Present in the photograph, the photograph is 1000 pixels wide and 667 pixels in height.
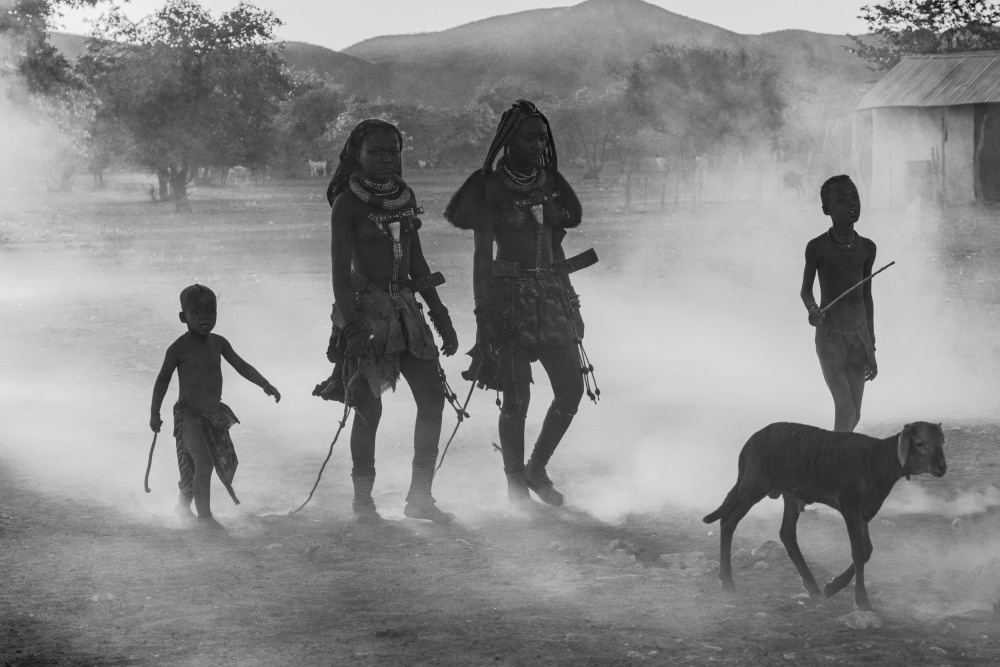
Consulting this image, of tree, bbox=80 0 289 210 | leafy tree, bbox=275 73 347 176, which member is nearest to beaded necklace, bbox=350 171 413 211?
tree, bbox=80 0 289 210

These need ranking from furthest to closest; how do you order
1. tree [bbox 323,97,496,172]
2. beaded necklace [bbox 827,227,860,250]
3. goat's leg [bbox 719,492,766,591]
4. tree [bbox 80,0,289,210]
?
tree [bbox 323,97,496,172] → tree [bbox 80,0,289,210] → beaded necklace [bbox 827,227,860,250] → goat's leg [bbox 719,492,766,591]

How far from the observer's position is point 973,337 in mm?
12055

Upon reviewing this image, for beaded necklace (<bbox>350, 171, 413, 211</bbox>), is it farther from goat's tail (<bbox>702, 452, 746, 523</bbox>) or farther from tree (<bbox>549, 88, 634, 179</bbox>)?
tree (<bbox>549, 88, 634, 179</bbox>)

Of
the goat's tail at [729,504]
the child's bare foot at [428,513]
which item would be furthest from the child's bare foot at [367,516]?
the goat's tail at [729,504]

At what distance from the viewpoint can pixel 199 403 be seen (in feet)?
21.0

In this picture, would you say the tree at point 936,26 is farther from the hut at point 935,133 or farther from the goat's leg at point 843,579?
the goat's leg at point 843,579

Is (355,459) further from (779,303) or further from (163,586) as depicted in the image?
(779,303)

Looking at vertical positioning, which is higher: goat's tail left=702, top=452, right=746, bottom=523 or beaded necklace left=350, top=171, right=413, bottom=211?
beaded necklace left=350, top=171, right=413, bottom=211

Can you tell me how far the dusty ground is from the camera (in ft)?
15.1

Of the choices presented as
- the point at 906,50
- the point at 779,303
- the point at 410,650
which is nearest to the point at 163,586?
the point at 410,650

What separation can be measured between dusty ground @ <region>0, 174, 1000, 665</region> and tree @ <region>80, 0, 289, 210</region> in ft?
121

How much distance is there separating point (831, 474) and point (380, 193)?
2.54 meters

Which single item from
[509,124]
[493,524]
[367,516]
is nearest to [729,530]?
[493,524]

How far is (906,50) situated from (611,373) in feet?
165
